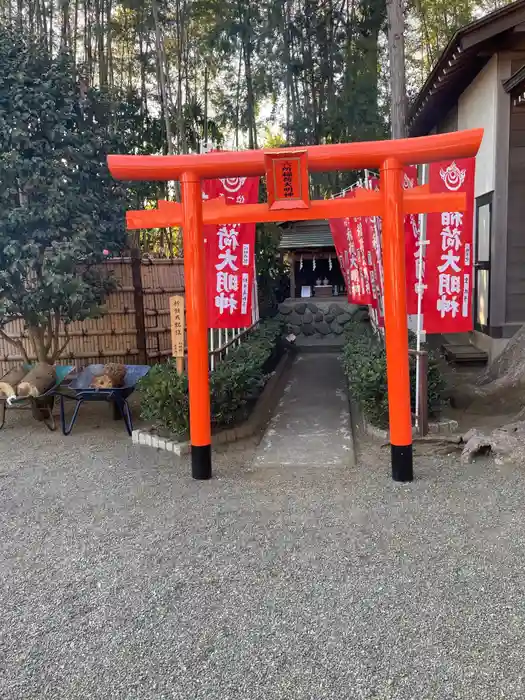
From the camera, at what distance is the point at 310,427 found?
632 cm

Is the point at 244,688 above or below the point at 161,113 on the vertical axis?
below

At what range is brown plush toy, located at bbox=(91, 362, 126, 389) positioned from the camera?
6.07 m

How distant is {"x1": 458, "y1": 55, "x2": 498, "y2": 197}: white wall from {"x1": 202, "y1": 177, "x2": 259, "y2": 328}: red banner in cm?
380

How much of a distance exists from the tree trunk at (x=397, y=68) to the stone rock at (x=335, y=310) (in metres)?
5.58

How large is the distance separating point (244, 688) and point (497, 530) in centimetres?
208

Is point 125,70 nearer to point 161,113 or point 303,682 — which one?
point 161,113

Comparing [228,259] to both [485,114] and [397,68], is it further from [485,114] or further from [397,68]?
[397,68]

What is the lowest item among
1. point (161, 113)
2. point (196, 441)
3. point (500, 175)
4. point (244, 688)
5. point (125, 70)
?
point (244, 688)

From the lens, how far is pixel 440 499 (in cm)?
411

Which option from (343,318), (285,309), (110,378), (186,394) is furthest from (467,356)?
(285,309)

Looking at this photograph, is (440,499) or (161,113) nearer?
(440,499)

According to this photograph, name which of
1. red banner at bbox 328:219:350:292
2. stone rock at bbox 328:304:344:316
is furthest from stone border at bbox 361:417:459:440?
stone rock at bbox 328:304:344:316

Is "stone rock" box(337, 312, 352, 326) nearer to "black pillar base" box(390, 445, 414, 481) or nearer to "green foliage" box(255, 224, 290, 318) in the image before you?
"green foliage" box(255, 224, 290, 318)

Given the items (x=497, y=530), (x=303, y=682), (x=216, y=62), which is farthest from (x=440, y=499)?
(x=216, y=62)
